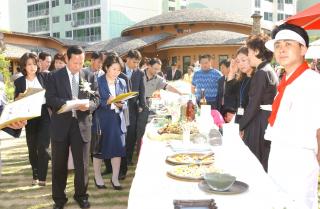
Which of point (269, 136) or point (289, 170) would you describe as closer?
point (289, 170)

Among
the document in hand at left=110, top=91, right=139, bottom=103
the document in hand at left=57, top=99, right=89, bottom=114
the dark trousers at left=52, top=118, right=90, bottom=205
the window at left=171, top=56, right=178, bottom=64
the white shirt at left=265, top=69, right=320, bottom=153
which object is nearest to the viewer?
the white shirt at left=265, top=69, right=320, bottom=153

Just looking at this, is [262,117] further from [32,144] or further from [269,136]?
[32,144]

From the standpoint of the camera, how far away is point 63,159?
4.34 m

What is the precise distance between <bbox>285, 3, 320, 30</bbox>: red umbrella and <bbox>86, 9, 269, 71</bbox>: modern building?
21501 mm

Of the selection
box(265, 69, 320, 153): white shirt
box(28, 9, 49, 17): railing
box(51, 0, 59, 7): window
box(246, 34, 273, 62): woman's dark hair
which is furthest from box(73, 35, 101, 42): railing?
box(265, 69, 320, 153): white shirt

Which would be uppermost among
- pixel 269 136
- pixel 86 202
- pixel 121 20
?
pixel 121 20

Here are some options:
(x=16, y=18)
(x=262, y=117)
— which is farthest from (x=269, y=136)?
(x=16, y=18)

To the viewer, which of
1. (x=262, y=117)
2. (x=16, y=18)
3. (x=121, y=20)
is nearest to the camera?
(x=262, y=117)

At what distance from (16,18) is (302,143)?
60.5 metres

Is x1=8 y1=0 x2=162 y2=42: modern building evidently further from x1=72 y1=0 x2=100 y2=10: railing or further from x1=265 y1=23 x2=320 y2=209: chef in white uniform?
x1=265 y1=23 x2=320 y2=209: chef in white uniform

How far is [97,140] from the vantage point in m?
5.03

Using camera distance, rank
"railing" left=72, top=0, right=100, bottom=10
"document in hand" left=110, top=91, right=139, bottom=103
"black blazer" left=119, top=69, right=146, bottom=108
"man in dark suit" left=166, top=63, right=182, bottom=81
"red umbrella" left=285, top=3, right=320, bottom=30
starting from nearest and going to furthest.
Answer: "red umbrella" left=285, top=3, right=320, bottom=30, "document in hand" left=110, top=91, right=139, bottom=103, "black blazer" left=119, top=69, right=146, bottom=108, "man in dark suit" left=166, top=63, right=182, bottom=81, "railing" left=72, top=0, right=100, bottom=10

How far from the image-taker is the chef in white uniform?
2.57 metres

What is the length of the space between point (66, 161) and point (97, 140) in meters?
0.71
